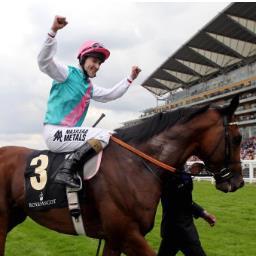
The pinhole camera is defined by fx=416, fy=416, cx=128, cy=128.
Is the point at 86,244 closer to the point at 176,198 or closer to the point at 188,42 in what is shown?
the point at 176,198

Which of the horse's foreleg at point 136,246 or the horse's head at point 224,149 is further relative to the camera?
the horse's head at point 224,149

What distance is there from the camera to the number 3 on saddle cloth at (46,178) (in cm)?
325

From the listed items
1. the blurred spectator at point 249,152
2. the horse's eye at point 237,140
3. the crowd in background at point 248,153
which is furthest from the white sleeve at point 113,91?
the blurred spectator at point 249,152

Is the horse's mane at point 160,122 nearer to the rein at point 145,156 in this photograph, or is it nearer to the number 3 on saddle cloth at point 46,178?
the rein at point 145,156

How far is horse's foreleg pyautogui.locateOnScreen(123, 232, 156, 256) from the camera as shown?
9.72 ft

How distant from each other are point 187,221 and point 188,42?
46.6 metres

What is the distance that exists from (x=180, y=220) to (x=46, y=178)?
4.62ft

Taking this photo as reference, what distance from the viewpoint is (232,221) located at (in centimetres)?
780

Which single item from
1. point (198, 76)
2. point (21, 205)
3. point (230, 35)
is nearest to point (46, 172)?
point (21, 205)

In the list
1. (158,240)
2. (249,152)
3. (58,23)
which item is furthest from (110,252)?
(249,152)

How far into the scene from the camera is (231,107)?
327 cm

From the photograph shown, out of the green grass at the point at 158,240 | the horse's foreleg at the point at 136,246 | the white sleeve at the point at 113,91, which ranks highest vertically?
the white sleeve at the point at 113,91

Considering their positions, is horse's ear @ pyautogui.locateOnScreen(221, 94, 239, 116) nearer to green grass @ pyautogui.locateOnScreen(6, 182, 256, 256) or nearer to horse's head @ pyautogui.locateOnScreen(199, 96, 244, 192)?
horse's head @ pyautogui.locateOnScreen(199, 96, 244, 192)

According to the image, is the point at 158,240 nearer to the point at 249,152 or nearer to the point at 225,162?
the point at 225,162
